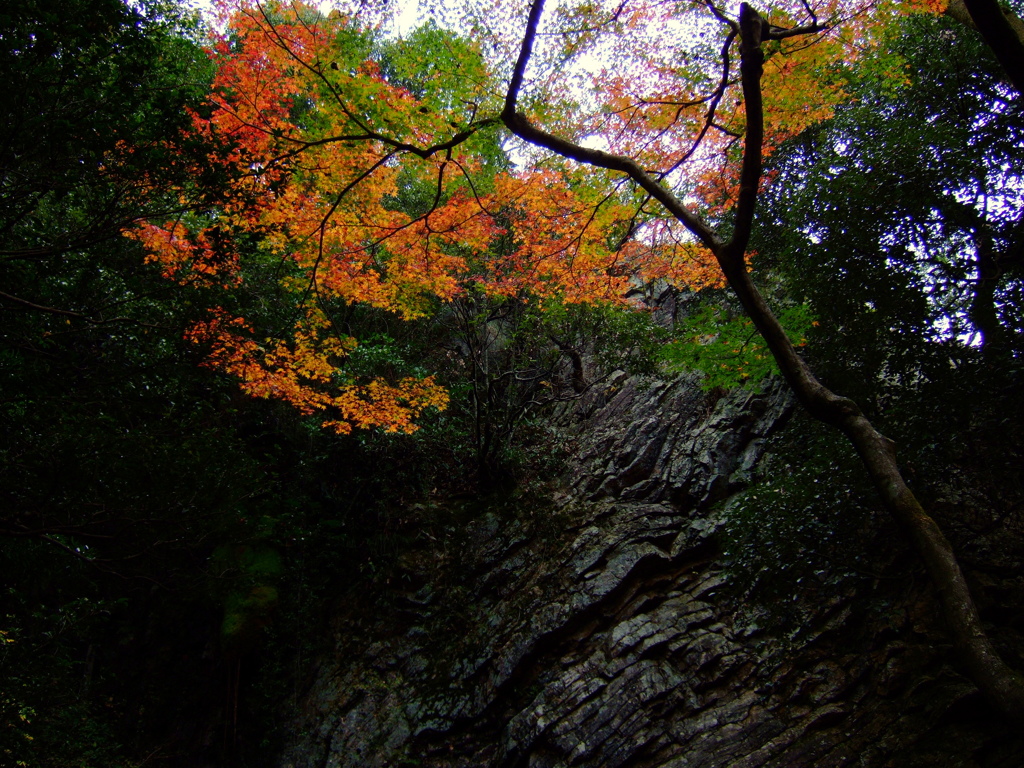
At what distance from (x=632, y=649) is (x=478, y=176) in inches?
366

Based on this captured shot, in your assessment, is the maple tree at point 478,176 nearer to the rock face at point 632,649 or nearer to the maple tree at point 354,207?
the maple tree at point 354,207

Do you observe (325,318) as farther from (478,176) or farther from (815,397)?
(815,397)

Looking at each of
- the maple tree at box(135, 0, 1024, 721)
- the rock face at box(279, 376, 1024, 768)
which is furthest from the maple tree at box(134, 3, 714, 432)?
the rock face at box(279, 376, 1024, 768)


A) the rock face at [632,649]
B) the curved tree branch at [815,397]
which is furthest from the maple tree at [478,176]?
the rock face at [632,649]

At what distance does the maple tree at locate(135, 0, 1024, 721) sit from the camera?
3.63m

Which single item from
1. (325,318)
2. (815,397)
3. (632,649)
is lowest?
(632,649)

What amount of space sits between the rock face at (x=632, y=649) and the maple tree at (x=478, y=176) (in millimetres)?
2635

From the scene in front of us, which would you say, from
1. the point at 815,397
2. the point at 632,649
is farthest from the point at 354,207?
the point at 632,649

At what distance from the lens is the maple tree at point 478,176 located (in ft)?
11.9

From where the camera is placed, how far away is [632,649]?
22.3 ft

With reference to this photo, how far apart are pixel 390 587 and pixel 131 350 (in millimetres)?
5960

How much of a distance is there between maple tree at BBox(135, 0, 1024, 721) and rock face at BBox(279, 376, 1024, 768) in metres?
2.64

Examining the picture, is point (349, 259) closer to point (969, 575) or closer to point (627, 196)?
point (627, 196)

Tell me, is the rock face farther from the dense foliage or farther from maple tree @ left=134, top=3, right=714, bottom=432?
maple tree @ left=134, top=3, right=714, bottom=432
